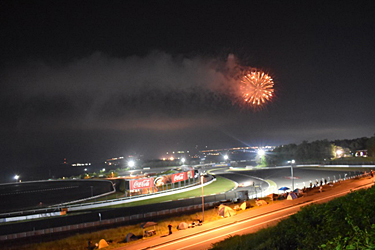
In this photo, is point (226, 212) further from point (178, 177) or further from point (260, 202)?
point (178, 177)

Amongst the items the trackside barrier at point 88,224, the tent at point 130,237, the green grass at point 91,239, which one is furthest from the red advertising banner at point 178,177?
the tent at point 130,237

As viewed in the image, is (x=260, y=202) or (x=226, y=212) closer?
(x=226, y=212)

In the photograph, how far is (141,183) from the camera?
172ft

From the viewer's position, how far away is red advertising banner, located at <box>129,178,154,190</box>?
167ft

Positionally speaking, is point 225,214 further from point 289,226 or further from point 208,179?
point 208,179

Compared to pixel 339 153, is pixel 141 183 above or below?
below

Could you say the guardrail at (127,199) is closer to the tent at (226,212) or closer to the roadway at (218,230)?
the tent at (226,212)

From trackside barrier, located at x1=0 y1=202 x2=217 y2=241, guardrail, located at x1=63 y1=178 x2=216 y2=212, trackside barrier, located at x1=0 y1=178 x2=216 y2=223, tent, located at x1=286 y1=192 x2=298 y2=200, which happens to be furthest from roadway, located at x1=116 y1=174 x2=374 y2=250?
guardrail, located at x1=63 y1=178 x2=216 y2=212

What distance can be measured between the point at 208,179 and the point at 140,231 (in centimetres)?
4392

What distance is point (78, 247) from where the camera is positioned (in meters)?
26.0

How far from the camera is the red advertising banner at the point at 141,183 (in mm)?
51037

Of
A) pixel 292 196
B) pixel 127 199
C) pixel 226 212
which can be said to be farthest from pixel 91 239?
pixel 292 196

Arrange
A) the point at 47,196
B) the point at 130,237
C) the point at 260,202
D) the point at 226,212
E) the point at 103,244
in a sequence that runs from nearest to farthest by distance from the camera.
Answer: the point at 103,244 → the point at 130,237 → the point at 226,212 → the point at 260,202 → the point at 47,196

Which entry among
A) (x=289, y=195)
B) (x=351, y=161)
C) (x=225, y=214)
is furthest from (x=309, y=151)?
(x=225, y=214)
